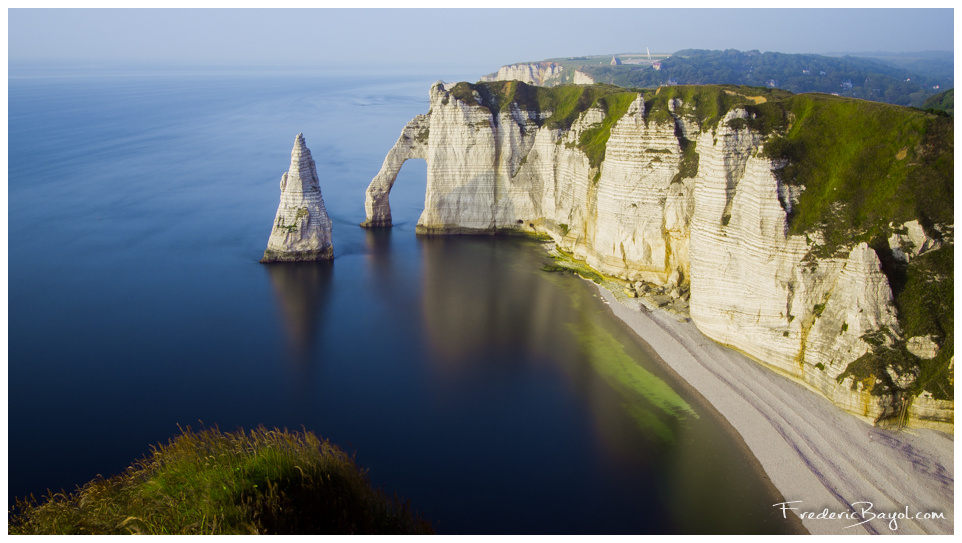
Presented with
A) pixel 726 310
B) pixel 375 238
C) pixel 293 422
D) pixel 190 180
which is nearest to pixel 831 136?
pixel 726 310

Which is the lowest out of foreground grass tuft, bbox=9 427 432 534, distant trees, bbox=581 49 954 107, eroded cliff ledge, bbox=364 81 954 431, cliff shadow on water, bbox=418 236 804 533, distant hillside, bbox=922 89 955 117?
cliff shadow on water, bbox=418 236 804 533

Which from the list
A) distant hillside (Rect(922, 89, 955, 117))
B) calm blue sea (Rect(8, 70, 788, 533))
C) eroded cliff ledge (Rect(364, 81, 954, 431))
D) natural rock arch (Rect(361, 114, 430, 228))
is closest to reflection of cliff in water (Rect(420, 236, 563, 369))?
calm blue sea (Rect(8, 70, 788, 533))

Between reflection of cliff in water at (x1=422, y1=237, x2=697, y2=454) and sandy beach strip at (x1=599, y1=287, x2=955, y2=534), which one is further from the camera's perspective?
reflection of cliff in water at (x1=422, y1=237, x2=697, y2=454)

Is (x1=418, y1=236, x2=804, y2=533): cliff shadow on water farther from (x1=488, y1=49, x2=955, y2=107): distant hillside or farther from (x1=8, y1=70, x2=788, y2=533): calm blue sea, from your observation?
(x1=488, y1=49, x2=955, y2=107): distant hillside

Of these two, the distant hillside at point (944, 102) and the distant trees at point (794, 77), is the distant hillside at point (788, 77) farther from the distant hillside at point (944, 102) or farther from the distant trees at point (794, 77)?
the distant hillside at point (944, 102)

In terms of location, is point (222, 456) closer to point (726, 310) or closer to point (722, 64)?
point (726, 310)

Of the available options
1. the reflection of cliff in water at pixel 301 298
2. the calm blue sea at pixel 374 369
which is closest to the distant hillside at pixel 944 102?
the calm blue sea at pixel 374 369
